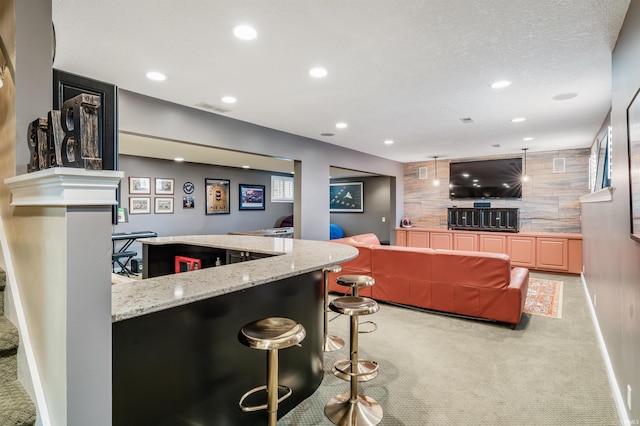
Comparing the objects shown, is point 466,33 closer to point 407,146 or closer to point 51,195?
point 51,195

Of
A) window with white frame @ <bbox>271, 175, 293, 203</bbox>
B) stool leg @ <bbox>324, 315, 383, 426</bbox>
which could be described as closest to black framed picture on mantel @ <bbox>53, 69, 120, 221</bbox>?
stool leg @ <bbox>324, 315, 383, 426</bbox>

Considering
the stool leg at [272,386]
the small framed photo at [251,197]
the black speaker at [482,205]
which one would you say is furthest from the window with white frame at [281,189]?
the stool leg at [272,386]

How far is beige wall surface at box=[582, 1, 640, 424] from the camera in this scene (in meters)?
1.72

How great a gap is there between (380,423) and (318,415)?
1.29ft

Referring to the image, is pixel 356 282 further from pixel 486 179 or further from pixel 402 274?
pixel 486 179

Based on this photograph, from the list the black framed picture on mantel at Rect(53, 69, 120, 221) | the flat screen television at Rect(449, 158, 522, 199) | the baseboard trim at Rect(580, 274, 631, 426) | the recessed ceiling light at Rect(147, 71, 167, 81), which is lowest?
the baseboard trim at Rect(580, 274, 631, 426)

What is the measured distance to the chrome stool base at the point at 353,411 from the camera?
2.02 metres

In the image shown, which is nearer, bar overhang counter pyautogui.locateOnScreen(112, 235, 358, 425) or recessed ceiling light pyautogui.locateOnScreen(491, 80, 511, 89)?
bar overhang counter pyautogui.locateOnScreen(112, 235, 358, 425)

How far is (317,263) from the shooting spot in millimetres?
1927

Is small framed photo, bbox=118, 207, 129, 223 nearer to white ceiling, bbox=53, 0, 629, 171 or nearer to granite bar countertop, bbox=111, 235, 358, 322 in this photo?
white ceiling, bbox=53, 0, 629, 171

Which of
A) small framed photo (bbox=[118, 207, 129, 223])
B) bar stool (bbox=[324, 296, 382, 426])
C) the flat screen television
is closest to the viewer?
bar stool (bbox=[324, 296, 382, 426])

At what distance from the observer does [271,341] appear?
141cm

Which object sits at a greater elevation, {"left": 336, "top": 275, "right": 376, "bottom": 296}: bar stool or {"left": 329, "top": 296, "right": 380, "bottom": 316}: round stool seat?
{"left": 336, "top": 275, "right": 376, "bottom": 296}: bar stool

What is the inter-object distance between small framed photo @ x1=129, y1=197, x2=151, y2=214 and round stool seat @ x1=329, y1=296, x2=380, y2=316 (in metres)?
6.10
